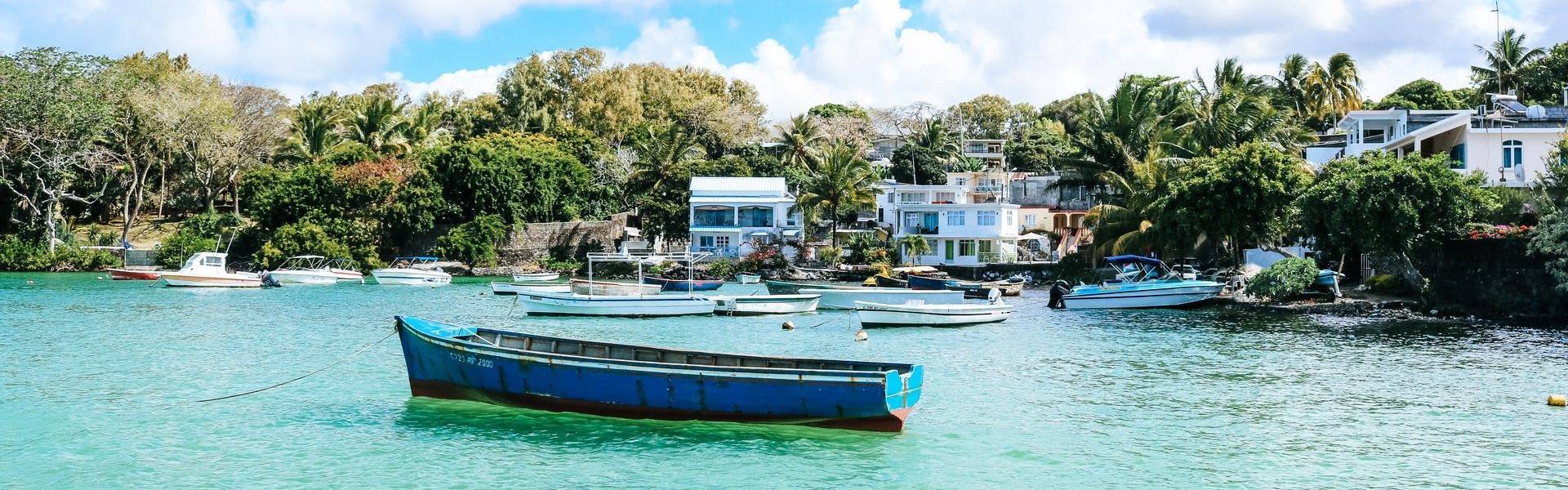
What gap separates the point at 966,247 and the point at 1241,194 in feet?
81.2

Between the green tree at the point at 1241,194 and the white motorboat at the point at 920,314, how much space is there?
14.2 meters

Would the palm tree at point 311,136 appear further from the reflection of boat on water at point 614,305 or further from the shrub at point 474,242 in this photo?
the reflection of boat on water at point 614,305

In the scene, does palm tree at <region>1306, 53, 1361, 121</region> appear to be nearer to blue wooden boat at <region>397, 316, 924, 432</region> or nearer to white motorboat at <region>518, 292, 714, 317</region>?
white motorboat at <region>518, 292, 714, 317</region>

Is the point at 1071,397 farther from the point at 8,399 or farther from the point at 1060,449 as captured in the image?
the point at 8,399

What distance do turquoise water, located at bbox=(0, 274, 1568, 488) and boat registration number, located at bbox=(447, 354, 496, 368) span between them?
990 mm

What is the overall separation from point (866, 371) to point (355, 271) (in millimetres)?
56615

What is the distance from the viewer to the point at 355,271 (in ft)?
227

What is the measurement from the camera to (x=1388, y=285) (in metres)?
46.2

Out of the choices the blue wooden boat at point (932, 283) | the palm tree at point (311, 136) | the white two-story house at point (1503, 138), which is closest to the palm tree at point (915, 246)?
the blue wooden boat at point (932, 283)

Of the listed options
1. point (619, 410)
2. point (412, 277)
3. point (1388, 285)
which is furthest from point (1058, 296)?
point (412, 277)

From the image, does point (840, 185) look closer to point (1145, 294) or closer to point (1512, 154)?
point (1145, 294)

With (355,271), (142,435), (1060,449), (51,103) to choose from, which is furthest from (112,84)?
(1060,449)

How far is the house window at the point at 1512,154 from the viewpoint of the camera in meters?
47.9

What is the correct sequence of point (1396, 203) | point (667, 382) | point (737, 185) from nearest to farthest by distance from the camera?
point (667, 382), point (1396, 203), point (737, 185)
